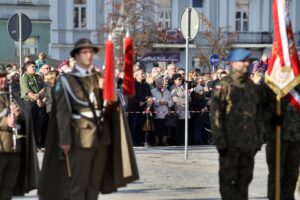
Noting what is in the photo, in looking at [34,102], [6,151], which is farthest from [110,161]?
[34,102]

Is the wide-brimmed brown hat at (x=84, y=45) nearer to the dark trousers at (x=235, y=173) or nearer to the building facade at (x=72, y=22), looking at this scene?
the dark trousers at (x=235, y=173)

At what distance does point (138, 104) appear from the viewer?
20.9m

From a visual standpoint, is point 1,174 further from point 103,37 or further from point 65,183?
point 103,37

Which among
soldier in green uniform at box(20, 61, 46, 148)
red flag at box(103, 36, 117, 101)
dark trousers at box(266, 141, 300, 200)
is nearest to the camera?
red flag at box(103, 36, 117, 101)

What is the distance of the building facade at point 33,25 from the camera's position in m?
54.5

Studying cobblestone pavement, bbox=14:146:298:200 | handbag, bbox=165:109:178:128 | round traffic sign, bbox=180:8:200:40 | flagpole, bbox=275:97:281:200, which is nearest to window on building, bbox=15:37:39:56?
handbag, bbox=165:109:178:128

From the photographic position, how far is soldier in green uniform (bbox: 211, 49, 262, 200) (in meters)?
10.7

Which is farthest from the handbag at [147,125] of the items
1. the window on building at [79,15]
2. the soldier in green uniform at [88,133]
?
the window on building at [79,15]

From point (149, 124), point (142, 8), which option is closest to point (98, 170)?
point (149, 124)

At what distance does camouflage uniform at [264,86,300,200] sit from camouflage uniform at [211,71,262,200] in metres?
0.38

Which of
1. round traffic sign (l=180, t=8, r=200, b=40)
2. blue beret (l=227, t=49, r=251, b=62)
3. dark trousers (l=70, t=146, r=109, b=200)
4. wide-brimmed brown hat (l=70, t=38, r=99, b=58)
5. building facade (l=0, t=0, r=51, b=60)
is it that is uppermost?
building facade (l=0, t=0, r=51, b=60)

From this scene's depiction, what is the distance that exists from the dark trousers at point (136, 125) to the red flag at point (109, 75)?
1117cm

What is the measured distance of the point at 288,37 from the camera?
1156cm

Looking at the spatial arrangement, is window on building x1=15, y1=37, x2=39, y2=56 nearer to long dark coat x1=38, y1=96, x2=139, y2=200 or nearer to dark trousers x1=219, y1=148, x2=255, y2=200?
dark trousers x1=219, y1=148, x2=255, y2=200
